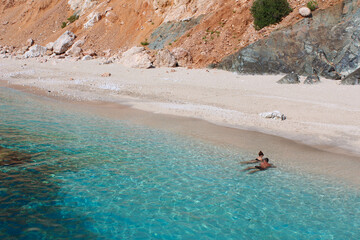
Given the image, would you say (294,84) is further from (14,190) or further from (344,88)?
(14,190)

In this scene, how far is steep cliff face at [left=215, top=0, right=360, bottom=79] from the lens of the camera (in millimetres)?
17188

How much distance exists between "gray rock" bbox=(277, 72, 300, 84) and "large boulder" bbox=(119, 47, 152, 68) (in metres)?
10.3

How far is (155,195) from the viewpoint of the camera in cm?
567

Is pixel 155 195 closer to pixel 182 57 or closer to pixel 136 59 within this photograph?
pixel 136 59

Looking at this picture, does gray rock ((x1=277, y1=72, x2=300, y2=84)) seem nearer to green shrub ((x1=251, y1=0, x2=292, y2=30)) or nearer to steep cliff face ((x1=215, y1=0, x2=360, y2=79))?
steep cliff face ((x1=215, y1=0, x2=360, y2=79))

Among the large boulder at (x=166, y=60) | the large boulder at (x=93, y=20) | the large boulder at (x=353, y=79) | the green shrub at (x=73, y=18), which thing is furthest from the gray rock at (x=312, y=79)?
the green shrub at (x=73, y=18)

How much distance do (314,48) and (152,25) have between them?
60.4ft

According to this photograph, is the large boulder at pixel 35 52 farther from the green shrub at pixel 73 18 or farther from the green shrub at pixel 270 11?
the green shrub at pixel 270 11

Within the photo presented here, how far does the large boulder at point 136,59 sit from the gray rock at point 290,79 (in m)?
10.3

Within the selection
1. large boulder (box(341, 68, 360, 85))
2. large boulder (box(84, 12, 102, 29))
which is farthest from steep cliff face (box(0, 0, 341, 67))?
large boulder (box(341, 68, 360, 85))

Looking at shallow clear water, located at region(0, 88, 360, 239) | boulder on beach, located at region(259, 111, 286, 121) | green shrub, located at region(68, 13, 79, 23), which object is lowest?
shallow clear water, located at region(0, 88, 360, 239)

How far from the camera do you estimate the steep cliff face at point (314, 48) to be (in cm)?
1719

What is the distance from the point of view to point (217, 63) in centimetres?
2147

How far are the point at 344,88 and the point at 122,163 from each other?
13131 mm
